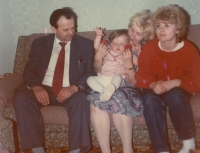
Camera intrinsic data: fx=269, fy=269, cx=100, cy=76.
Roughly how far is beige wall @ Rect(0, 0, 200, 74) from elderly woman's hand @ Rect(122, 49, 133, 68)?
0.91 metres

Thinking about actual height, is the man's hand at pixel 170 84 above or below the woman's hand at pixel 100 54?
below

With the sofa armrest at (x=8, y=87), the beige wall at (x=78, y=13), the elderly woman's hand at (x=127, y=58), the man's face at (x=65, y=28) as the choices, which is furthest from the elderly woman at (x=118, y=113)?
the beige wall at (x=78, y=13)

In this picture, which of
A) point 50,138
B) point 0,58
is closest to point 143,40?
point 50,138

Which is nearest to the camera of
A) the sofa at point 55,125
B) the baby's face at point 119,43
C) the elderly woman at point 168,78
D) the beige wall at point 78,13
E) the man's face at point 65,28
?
the elderly woman at point 168,78

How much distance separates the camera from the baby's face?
2.37 metres

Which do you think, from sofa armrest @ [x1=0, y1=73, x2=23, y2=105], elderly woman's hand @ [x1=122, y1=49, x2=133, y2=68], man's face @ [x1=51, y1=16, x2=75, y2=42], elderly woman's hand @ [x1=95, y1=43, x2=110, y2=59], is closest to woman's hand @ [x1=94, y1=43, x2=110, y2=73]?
elderly woman's hand @ [x1=95, y1=43, x2=110, y2=59]

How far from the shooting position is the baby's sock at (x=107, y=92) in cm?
209

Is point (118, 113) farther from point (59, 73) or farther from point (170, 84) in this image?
point (59, 73)

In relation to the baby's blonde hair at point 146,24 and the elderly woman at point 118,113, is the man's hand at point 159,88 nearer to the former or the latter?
the elderly woman at point 118,113

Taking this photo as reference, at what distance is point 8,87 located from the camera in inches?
92.7

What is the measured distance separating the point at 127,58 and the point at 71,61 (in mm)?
532

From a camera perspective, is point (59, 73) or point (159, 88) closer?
point (159, 88)

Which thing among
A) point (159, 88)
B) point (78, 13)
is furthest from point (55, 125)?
point (78, 13)

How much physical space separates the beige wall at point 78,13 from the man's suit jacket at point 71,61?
64 cm
